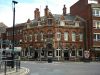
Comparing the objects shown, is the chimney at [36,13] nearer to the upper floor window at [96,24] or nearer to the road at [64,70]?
the upper floor window at [96,24]

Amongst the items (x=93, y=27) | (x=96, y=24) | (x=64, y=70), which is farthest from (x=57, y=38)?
(x=64, y=70)

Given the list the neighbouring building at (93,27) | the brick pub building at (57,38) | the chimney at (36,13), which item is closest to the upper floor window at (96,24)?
the neighbouring building at (93,27)

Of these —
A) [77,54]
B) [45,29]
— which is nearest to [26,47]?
[45,29]

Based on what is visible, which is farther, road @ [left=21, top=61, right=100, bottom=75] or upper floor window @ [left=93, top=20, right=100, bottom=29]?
upper floor window @ [left=93, top=20, right=100, bottom=29]

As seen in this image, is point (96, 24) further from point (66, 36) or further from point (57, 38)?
point (57, 38)

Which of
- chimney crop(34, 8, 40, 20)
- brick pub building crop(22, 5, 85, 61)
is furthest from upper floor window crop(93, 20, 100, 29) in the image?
chimney crop(34, 8, 40, 20)

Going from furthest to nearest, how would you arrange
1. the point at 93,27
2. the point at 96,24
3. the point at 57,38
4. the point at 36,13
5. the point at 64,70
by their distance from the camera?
the point at 36,13 → the point at 96,24 → the point at 93,27 → the point at 57,38 → the point at 64,70

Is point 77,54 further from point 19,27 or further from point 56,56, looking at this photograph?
point 19,27

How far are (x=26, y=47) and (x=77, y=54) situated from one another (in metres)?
14.5

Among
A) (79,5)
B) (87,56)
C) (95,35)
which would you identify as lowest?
(87,56)

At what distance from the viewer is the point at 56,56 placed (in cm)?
8075

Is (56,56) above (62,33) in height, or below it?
below

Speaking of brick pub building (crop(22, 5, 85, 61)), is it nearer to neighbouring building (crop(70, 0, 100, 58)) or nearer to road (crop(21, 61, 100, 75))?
neighbouring building (crop(70, 0, 100, 58))

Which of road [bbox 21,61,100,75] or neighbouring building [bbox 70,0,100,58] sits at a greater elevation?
neighbouring building [bbox 70,0,100,58]
